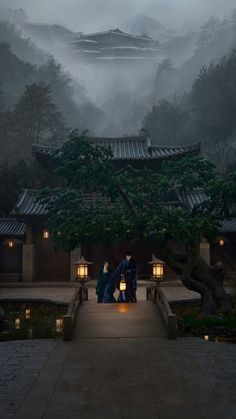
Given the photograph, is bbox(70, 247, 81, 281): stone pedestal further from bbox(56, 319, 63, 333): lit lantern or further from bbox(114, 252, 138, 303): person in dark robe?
bbox(56, 319, 63, 333): lit lantern

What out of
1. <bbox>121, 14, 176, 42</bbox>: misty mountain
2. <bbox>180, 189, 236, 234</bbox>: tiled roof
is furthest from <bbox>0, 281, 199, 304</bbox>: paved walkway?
<bbox>121, 14, 176, 42</bbox>: misty mountain

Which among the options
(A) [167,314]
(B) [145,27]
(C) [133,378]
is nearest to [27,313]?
(A) [167,314]

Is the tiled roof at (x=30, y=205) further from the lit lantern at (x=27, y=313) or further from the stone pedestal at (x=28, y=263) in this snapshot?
the lit lantern at (x=27, y=313)

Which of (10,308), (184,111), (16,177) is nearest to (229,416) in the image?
(10,308)

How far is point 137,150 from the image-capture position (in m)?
28.2

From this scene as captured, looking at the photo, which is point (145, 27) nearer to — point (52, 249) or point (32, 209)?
point (32, 209)

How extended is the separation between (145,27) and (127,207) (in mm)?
178321

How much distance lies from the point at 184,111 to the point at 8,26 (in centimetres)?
6548

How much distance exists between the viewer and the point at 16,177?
3544cm

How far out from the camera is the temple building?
25016 mm

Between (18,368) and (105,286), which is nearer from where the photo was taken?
(18,368)

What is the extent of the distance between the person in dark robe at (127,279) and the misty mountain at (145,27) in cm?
16527

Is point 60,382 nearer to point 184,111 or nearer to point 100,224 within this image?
point 100,224

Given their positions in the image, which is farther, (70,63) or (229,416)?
(70,63)
